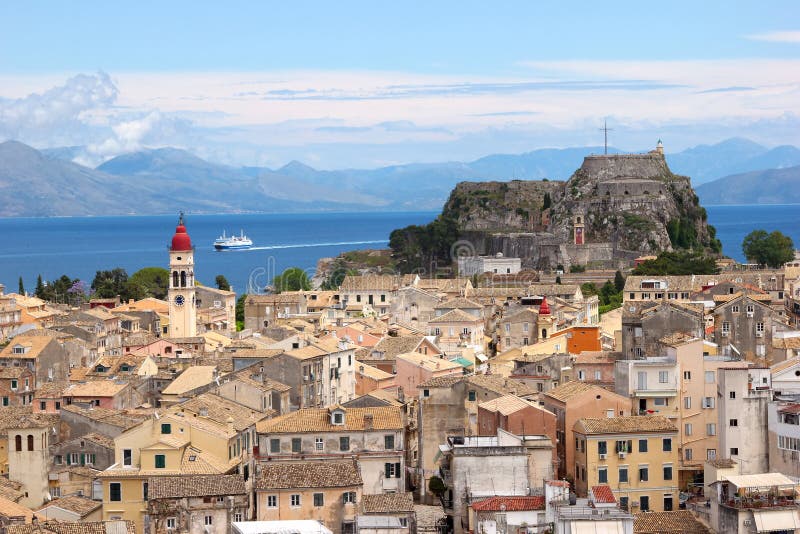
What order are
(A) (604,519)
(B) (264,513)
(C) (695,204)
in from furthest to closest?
(C) (695,204) < (B) (264,513) < (A) (604,519)

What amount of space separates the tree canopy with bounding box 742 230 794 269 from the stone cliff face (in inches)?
581

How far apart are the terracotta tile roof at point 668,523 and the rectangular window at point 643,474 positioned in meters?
2.91

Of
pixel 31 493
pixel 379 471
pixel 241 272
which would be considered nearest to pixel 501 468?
pixel 379 471

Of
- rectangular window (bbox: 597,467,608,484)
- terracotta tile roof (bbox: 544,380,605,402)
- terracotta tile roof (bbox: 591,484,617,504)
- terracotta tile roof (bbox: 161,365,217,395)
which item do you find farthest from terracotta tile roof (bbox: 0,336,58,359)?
terracotta tile roof (bbox: 591,484,617,504)

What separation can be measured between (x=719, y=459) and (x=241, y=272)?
5890 inches

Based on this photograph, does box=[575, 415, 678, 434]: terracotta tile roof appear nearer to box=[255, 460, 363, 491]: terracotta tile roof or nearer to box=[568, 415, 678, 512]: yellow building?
box=[568, 415, 678, 512]: yellow building

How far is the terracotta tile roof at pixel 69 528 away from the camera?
34938mm

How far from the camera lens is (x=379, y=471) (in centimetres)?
4194


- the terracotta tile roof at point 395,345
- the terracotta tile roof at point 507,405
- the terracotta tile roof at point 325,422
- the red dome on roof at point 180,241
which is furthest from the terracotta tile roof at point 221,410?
the red dome on roof at point 180,241

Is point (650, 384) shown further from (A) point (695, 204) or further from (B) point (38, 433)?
(A) point (695, 204)

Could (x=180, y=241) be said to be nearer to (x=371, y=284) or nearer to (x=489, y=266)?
(x=371, y=284)

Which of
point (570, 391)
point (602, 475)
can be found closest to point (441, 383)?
point (570, 391)

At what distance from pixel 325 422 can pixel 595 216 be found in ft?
320

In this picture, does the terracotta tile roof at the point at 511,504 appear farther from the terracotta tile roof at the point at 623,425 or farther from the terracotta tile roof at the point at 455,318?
the terracotta tile roof at the point at 455,318
